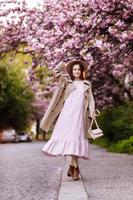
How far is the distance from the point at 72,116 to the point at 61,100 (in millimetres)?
410

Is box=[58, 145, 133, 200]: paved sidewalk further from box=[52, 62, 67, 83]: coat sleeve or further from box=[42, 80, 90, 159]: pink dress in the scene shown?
box=[52, 62, 67, 83]: coat sleeve

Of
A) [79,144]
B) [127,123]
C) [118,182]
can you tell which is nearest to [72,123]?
[79,144]

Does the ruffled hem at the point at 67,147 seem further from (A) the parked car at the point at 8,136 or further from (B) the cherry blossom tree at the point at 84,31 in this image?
(A) the parked car at the point at 8,136

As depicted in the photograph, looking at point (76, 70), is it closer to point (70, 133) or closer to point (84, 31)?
point (70, 133)

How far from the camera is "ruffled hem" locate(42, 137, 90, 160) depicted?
10.1m

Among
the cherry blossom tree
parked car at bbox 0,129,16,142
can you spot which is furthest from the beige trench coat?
parked car at bbox 0,129,16,142

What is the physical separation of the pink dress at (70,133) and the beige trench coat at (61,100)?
111mm

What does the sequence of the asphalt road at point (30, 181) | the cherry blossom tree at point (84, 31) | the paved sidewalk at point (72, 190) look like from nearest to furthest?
the paved sidewalk at point (72, 190) < the asphalt road at point (30, 181) < the cherry blossom tree at point (84, 31)

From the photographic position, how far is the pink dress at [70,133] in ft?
33.4

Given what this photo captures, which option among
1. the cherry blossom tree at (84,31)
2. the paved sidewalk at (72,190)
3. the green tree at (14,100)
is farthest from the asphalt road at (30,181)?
the green tree at (14,100)

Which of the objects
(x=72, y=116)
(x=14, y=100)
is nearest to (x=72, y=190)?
(x=72, y=116)

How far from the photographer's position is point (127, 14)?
45.1 feet

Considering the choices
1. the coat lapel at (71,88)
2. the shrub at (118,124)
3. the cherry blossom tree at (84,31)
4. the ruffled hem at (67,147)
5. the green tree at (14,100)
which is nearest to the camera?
the ruffled hem at (67,147)

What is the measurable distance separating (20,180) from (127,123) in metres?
11.4
